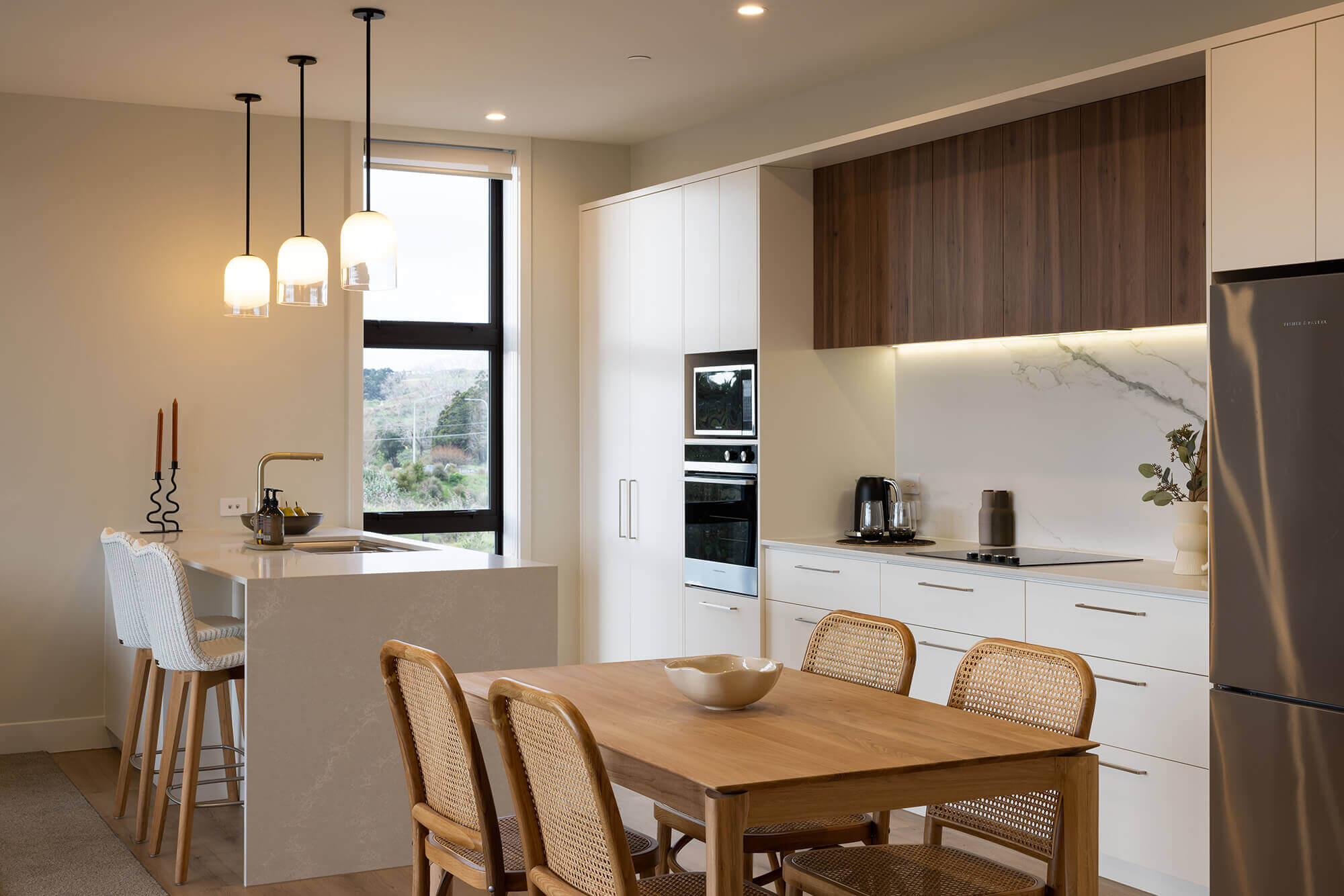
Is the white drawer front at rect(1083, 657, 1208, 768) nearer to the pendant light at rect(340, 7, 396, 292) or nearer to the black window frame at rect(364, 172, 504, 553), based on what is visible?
the pendant light at rect(340, 7, 396, 292)

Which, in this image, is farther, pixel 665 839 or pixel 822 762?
pixel 665 839

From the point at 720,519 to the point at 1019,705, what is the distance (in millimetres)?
2632

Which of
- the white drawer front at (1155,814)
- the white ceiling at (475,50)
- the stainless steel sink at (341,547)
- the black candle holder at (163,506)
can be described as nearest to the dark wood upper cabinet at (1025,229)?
the white ceiling at (475,50)

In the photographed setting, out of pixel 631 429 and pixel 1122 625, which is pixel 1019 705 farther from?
pixel 631 429

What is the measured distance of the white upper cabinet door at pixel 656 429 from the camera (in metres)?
5.41

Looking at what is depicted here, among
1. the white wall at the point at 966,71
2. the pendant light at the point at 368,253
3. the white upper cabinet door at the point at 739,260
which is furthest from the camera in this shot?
the white upper cabinet door at the point at 739,260

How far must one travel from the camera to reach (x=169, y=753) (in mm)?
3779

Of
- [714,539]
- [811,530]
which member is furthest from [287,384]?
[811,530]

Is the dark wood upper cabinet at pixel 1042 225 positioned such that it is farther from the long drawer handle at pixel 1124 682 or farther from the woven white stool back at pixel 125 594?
the woven white stool back at pixel 125 594

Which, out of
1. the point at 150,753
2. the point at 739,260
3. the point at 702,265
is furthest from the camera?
the point at 702,265

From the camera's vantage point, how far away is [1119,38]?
4016mm

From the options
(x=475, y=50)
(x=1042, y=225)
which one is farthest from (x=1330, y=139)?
(x=475, y=50)

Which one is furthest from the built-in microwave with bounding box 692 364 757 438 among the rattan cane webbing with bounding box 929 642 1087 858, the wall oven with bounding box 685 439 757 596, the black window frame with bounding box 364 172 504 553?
the rattan cane webbing with bounding box 929 642 1087 858

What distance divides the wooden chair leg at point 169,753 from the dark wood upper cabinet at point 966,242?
8.83ft
